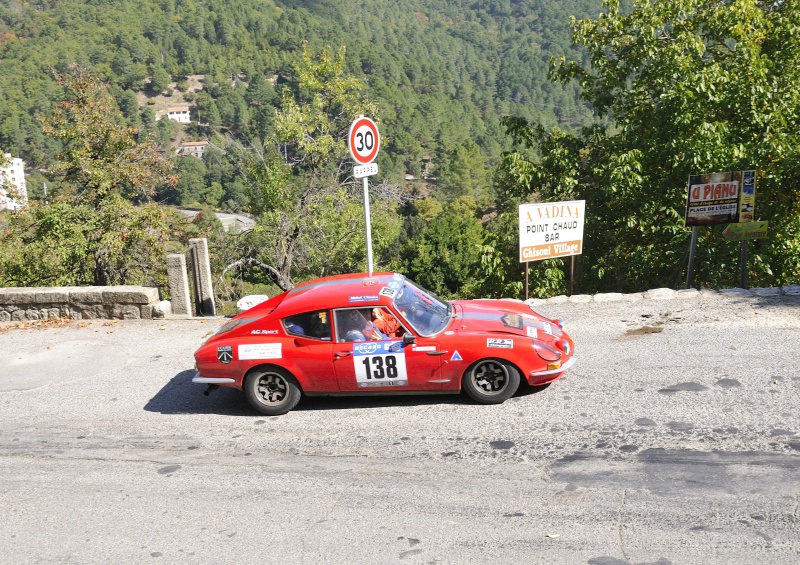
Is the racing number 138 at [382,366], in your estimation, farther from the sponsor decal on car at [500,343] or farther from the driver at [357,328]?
the sponsor decal on car at [500,343]

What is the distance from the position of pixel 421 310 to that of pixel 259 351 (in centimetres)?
179

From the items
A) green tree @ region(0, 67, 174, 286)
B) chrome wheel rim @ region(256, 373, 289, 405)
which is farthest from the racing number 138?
green tree @ region(0, 67, 174, 286)

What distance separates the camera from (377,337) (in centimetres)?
744

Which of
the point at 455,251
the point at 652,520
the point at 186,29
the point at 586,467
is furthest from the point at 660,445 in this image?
the point at 186,29

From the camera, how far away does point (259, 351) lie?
7.53 metres

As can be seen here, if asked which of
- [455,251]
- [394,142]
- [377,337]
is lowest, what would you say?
[455,251]

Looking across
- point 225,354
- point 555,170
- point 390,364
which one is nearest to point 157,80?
point 555,170

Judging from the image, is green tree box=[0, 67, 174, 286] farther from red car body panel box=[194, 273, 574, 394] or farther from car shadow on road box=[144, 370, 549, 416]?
red car body panel box=[194, 273, 574, 394]

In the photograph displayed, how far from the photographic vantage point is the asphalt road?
5.09 metres

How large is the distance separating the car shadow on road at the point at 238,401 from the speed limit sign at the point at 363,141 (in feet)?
10.5

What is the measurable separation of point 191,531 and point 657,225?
11.3 meters

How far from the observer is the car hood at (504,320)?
7.52 m

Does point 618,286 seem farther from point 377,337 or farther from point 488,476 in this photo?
point 488,476

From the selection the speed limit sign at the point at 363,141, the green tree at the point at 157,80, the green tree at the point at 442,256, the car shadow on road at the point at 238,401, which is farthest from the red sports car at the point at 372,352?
the green tree at the point at 157,80
